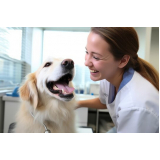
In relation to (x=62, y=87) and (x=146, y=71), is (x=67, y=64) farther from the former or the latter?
(x=146, y=71)

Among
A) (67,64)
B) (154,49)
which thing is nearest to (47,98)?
(67,64)

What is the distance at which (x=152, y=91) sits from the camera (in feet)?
1.81

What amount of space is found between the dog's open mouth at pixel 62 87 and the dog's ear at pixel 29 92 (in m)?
0.09

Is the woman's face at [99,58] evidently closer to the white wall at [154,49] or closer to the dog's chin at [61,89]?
the dog's chin at [61,89]

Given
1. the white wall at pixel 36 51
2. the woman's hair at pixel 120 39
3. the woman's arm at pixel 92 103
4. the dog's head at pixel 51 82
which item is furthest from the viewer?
the woman's arm at pixel 92 103

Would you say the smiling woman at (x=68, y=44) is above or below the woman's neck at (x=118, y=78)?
above

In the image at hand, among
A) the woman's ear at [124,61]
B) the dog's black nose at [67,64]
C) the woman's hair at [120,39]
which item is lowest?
the dog's black nose at [67,64]

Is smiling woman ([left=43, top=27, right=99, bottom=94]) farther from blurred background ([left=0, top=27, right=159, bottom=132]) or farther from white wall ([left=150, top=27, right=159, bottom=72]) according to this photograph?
white wall ([left=150, top=27, right=159, bottom=72])

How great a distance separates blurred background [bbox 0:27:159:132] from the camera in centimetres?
69

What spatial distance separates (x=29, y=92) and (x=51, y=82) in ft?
0.45

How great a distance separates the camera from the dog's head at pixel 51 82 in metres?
0.60

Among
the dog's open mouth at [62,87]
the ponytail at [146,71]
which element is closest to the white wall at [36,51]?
the dog's open mouth at [62,87]
